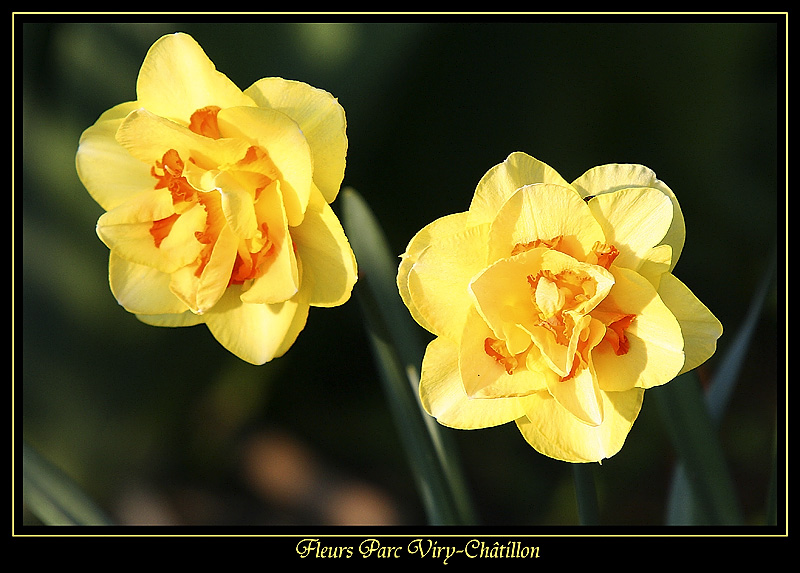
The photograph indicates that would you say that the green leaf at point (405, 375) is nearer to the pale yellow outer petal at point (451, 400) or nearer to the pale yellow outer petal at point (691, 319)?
the pale yellow outer petal at point (451, 400)

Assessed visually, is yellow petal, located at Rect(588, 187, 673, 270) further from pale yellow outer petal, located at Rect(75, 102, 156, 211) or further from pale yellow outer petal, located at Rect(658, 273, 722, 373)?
pale yellow outer petal, located at Rect(75, 102, 156, 211)

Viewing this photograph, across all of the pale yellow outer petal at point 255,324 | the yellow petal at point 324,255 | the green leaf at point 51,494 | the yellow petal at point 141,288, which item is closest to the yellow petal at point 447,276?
the yellow petal at point 324,255

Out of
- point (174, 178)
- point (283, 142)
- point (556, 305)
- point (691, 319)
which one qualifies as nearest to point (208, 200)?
point (174, 178)

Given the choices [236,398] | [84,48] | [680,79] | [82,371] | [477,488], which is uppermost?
[84,48]

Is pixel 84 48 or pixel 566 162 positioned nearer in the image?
pixel 84 48

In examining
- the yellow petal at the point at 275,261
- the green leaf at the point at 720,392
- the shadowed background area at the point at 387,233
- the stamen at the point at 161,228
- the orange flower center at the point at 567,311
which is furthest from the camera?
the shadowed background area at the point at 387,233

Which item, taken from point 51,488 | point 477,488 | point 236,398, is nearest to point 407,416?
point 51,488
